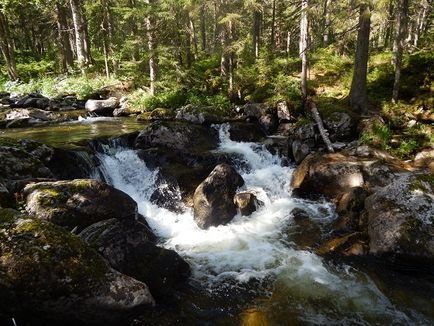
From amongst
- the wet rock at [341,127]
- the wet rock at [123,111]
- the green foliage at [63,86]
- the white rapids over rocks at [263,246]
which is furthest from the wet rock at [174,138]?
the green foliage at [63,86]

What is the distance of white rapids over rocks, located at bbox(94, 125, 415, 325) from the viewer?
22.6ft

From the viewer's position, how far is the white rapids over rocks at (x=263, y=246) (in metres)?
6.88

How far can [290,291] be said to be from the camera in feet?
23.6

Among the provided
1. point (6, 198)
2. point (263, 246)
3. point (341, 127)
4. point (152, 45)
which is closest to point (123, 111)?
point (152, 45)

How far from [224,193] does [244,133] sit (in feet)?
20.3

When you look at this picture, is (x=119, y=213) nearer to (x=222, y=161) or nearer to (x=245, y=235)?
(x=245, y=235)

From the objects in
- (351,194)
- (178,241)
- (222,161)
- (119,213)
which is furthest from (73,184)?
(351,194)

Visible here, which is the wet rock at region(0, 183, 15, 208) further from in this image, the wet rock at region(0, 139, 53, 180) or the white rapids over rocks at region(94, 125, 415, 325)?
the white rapids over rocks at region(94, 125, 415, 325)

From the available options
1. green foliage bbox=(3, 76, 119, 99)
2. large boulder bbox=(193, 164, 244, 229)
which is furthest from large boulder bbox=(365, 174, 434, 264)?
green foliage bbox=(3, 76, 119, 99)

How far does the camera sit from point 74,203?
7910 millimetres

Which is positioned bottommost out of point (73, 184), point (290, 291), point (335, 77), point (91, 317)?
point (290, 291)

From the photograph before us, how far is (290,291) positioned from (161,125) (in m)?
9.35

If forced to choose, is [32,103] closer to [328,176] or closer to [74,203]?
[74,203]

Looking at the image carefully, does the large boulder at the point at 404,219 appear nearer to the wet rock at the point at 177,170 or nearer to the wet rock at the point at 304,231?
the wet rock at the point at 304,231
